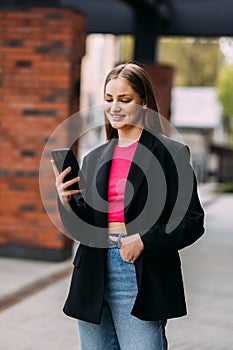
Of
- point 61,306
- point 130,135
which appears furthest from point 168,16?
point 130,135

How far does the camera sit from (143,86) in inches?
122

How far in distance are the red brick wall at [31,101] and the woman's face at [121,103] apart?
202 inches

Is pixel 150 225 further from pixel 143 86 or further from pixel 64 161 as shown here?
pixel 143 86

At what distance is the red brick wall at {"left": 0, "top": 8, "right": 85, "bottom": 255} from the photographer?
822cm

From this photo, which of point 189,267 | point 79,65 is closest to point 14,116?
point 79,65

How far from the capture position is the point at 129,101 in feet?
10.2

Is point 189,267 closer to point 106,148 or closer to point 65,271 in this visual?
point 65,271

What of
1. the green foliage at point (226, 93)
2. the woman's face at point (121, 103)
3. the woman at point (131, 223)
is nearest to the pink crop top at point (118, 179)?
the woman at point (131, 223)

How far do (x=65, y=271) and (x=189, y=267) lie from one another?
1522 millimetres

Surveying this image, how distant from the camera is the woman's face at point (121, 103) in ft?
10.1

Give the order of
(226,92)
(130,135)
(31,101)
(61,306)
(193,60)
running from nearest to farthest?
(130,135) < (61,306) < (31,101) < (226,92) < (193,60)

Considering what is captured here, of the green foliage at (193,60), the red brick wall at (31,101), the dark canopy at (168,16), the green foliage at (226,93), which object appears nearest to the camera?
the red brick wall at (31,101)

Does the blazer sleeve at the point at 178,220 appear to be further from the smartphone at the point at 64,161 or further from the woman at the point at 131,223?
the smartphone at the point at 64,161

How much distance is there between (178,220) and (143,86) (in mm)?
526
